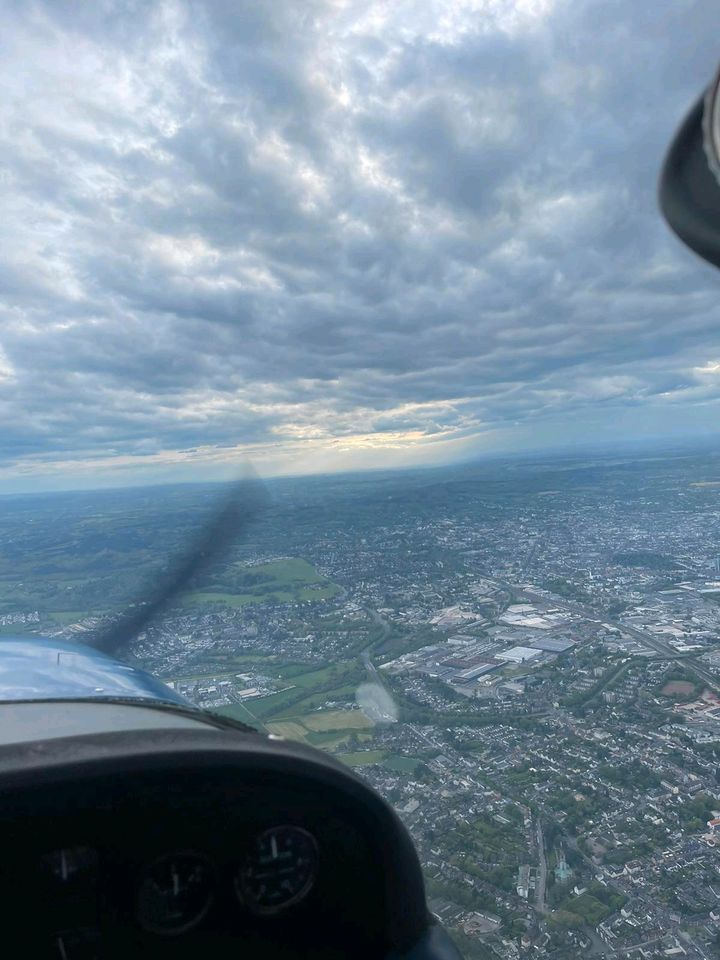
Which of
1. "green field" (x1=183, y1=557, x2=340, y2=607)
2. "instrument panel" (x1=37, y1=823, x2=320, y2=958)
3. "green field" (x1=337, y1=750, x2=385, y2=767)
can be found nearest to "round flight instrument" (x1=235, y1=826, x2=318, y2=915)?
"instrument panel" (x1=37, y1=823, x2=320, y2=958)

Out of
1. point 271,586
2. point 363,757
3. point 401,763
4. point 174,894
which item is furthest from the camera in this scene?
point 271,586

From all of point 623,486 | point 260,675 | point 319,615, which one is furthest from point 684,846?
point 623,486

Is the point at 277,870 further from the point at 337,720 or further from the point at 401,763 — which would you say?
the point at 337,720

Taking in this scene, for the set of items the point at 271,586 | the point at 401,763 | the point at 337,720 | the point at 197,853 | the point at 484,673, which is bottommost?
the point at 484,673

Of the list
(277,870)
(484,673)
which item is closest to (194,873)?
(277,870)

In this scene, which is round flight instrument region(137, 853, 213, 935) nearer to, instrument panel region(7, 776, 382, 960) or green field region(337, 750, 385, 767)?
instrument panel region(7, 776, 382, 960)

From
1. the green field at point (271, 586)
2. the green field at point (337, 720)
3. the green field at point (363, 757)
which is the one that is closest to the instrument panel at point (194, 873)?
the green field at point (363, 757)

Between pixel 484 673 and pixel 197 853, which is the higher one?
pixel 197 853
